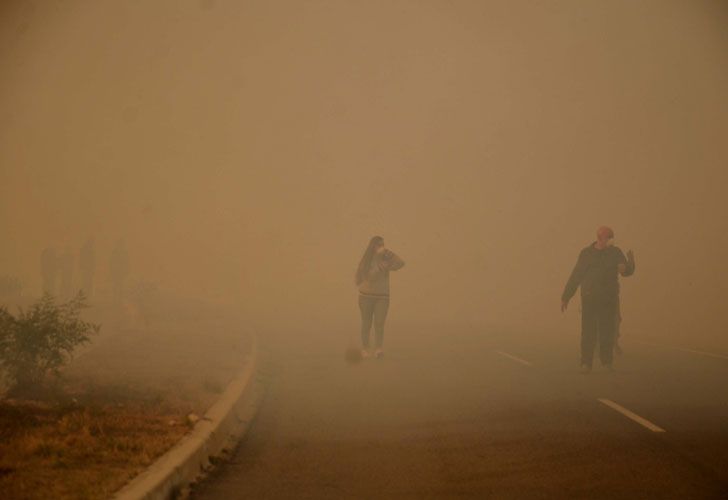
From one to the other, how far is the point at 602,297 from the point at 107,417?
816cm

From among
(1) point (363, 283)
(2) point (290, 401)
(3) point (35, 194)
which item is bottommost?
(2) point (290, 401)

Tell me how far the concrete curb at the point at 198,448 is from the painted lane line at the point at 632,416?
4.16 meters

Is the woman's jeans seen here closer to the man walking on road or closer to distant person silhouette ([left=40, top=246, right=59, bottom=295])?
the man walking on road

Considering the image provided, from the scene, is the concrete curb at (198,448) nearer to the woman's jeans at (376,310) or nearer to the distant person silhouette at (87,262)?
the woman's jeans at (376,310)

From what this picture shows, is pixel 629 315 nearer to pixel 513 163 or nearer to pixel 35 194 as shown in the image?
pixel 513 163

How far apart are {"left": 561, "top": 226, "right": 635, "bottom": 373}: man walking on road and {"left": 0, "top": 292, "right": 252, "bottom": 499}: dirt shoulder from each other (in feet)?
19.0

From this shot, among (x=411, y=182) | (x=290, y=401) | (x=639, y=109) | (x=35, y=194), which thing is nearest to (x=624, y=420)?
(x=290, y=401)

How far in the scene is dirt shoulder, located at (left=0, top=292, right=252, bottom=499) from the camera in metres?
4.89

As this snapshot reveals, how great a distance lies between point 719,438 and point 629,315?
2684 cm

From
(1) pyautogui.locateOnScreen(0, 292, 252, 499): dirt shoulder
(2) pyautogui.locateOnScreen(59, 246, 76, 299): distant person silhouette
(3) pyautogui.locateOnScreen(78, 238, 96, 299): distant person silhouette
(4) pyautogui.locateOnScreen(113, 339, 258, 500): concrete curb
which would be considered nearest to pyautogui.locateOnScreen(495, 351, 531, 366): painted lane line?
(1) pyautogui.locateOnScreen(0, 292, 252, 499): dirt shoulder

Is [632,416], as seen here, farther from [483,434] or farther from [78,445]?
[78,445]

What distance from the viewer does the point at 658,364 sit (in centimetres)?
1284

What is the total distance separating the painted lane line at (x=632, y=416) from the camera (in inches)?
275

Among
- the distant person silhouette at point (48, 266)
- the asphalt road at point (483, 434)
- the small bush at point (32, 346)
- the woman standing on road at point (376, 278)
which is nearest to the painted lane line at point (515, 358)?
the asphalt road at point (483, 434)
